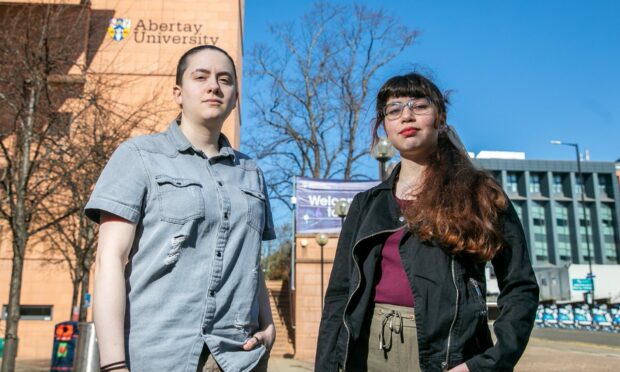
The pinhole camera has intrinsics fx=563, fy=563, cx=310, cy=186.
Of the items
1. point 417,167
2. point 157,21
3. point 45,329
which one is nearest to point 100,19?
point 157,21

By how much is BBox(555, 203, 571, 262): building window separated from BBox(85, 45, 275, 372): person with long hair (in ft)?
307

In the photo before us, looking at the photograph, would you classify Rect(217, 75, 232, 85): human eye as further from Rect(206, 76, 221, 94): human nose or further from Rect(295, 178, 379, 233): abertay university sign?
Rect(295, 178, 379, 233): abertay university sign

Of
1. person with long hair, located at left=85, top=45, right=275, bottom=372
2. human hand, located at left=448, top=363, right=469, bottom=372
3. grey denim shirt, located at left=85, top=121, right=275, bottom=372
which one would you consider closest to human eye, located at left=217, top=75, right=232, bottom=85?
person with long hair, located at left=85, top=45, right=275, bottom=372

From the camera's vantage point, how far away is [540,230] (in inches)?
3501

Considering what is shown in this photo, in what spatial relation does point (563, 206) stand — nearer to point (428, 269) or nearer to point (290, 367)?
point (290, 367)

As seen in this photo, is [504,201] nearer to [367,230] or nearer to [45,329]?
[367,230]

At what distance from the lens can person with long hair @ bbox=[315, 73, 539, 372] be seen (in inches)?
78.7

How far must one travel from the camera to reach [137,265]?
1.85 meters

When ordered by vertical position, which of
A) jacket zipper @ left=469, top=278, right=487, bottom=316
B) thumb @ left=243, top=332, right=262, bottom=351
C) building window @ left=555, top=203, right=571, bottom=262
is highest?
building window @ left=555, top=203, right=571, bottom=262

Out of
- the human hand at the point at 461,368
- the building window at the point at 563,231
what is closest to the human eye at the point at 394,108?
the human hand at the point at 461,368

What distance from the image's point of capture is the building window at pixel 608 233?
283ft

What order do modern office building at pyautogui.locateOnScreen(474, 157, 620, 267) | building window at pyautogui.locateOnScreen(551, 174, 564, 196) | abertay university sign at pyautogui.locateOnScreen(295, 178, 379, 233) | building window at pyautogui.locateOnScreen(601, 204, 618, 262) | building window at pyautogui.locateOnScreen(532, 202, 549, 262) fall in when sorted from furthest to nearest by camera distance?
building window at pyautogui.locateOnScreen(551, 174, 564, 196)
building window at pyautogui.locateOnScreen(532, 202, 549, 262)
modern office building at pyautogui.locateOnScreen(474, 157, 620, 267)
building window at pyautogui.locateOnScreen(601, 204, 618, 262)
abertay university sign at pyautogui.locateOnScreen(295, 178, 379, 233)

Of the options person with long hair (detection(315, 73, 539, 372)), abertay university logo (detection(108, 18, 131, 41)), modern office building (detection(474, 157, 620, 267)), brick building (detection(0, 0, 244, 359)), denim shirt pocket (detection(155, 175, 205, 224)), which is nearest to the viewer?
denim shirt pocket (detection(155, 175, 205, 224))

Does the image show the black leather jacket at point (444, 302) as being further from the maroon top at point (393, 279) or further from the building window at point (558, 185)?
the building window at point (558, 185)
